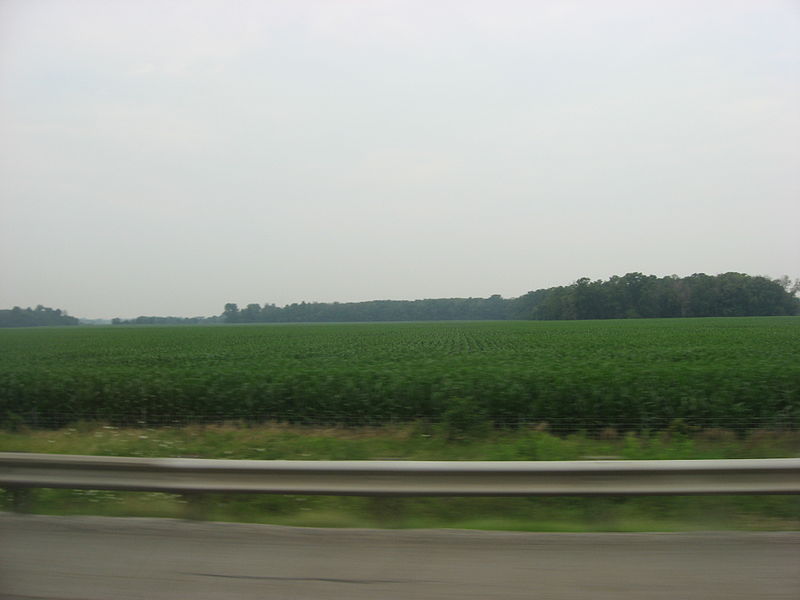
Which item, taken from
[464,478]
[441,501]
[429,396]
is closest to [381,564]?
[464,478]

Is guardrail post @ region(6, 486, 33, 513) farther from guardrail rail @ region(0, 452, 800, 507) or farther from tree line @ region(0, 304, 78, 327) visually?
tree line @ region(0, 304, 78, 327)

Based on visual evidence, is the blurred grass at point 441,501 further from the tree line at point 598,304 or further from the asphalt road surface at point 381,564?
the tree line at point 598,304

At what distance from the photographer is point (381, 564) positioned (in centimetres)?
375

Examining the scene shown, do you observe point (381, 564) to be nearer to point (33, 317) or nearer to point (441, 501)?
point (441, 501)

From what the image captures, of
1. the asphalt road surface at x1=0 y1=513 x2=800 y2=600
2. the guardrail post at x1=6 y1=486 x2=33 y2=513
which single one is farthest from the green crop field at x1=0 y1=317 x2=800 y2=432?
the guardrail post at x1=6 y1=486 x2=33 y2=513

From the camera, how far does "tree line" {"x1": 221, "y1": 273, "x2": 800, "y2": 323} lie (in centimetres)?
3884

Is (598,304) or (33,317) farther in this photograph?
(598,304)

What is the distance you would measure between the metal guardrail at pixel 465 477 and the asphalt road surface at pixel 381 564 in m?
0.30

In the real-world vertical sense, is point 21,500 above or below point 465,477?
below

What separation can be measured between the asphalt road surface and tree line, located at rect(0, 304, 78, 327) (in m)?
8.55

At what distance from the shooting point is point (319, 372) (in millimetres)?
12648

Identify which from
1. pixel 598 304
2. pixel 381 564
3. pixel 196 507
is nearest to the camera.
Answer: pixel 381 564

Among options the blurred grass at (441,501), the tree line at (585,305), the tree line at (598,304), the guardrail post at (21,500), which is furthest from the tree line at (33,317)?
the tree line at (598,304)

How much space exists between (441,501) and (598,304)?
201 ft
